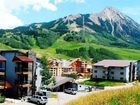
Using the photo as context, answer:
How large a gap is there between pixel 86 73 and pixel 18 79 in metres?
111

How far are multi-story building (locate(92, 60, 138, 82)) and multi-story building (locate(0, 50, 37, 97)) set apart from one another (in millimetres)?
59960

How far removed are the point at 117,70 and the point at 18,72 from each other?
65.8 m

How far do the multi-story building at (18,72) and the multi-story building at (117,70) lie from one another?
59960mm

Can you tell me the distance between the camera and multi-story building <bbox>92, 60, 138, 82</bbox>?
137 meters

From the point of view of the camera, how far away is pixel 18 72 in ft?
260

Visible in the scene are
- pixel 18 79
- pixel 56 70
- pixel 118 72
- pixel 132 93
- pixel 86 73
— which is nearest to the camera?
pixel 132 93

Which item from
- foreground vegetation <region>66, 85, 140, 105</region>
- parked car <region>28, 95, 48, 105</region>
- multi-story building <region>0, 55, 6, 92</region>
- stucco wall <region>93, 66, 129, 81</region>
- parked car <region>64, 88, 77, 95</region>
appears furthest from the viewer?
stucco wall <region>93, 66, 129, 81</region>

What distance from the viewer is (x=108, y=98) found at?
1053 inches

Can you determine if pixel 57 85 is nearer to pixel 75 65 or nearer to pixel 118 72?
pixel 118 72

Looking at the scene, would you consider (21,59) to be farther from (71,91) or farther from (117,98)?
(117,98)

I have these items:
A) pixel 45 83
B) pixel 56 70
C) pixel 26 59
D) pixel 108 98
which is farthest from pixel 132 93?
pixel 56 70

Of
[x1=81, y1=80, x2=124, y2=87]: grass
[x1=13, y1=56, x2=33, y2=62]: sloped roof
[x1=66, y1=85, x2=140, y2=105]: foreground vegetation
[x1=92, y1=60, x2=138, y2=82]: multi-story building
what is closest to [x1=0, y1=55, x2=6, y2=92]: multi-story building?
[x1=13, y1=56, x2=33, y2=62]: sloped roof

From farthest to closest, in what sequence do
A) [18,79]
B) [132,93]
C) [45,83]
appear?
[45,83]
[18,79]
[132,93]

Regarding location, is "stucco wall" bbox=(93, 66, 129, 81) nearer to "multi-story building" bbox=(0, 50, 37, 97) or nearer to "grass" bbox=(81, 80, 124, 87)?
"grass" bbox=(81, 80, 124, 87)
